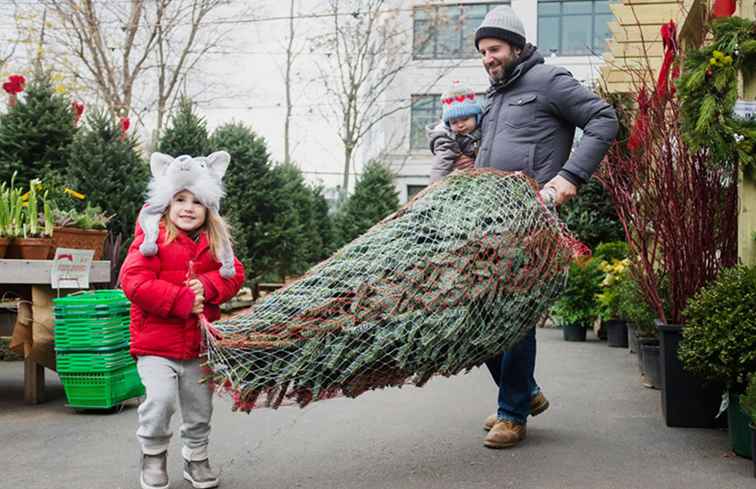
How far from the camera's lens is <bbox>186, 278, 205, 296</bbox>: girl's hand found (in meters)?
3.62

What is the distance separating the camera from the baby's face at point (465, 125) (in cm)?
496

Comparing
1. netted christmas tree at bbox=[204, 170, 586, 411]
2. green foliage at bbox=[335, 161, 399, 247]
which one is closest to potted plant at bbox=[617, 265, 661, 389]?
netted christmas tree at bbox=[204, 170, 586, 411]

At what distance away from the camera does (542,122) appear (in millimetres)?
4266

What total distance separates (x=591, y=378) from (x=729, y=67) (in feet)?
10.8

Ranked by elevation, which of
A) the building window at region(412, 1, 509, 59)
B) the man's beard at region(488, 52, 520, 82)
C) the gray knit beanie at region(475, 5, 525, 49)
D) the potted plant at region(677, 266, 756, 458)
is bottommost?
the potted plant at region(677, 266, 756, 458)

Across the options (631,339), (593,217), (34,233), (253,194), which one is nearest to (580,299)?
(631,339)

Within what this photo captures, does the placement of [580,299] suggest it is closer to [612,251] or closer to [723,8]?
[612,251]

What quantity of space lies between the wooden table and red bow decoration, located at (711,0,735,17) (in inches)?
183

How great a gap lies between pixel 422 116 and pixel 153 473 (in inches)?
1116

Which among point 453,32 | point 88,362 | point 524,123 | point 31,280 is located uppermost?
point 453,32

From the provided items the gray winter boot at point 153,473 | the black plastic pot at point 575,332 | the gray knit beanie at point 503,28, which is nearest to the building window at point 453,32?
the black plastic pot at point 575,332

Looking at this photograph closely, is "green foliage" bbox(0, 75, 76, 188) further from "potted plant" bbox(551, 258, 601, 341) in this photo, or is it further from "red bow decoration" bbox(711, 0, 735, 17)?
"red bow decoration" bbox(711, 0, 735, 17)

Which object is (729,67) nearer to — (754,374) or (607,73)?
(754,374)

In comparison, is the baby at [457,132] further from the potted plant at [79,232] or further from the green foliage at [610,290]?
the green foliage at [610,290]
